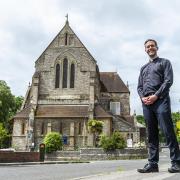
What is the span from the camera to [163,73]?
6707mm

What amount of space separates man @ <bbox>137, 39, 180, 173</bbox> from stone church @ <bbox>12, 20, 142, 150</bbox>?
41460 mm

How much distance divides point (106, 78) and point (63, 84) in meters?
13.6

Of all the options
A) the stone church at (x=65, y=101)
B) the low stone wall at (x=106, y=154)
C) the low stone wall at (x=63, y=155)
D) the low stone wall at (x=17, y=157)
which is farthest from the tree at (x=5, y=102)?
the low stone wall at (x=17, y=157)

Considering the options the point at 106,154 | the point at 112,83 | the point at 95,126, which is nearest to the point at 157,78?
the point at 106,154

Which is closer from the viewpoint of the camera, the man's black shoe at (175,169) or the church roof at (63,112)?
the man's black shoe at (175,169)

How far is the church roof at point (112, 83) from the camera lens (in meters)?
61.6

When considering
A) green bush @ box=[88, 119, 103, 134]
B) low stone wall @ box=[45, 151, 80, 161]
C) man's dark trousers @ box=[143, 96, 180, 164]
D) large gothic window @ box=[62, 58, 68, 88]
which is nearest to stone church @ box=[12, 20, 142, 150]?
large gothic window @ box=[62, 58, 68, 88]

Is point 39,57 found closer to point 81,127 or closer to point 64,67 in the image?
point 64,67

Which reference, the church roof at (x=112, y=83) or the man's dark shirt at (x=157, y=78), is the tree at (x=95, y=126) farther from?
the man's dark shirt at (x=157, y=78)

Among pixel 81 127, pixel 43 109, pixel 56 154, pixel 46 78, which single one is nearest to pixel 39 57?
pixel 46 78

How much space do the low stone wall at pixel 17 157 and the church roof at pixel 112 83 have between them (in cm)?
3328

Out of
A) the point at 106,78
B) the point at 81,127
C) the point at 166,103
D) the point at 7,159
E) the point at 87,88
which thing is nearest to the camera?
the point at 166,103

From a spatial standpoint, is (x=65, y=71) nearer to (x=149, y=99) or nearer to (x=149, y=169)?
(x=149, y=99)

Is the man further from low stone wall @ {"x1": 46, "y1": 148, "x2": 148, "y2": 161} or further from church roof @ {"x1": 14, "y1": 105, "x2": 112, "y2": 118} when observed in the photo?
church roof @ {"x1": 14, "y1": 105, "x2": 112, "y2": 118}
